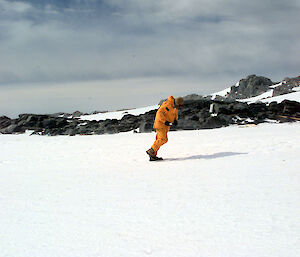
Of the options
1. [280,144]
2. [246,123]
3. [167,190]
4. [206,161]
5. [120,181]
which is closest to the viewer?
[167,190]

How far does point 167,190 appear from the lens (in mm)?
5148

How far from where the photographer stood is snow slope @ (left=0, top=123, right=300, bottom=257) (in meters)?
3.01

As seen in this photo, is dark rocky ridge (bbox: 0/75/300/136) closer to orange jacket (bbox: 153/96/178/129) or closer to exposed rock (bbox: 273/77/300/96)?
orange jacket (bbox: 153/96/178/129)

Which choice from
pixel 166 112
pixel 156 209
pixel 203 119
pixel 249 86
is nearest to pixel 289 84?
pixel 249 86

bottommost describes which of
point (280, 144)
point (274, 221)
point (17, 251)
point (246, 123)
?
point (17, 251)

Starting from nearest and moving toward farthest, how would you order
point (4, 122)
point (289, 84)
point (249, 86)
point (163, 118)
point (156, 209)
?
point (156, 209)
point (163, 118)
point (4, 122)
point (289, 84)
point (249, 86)

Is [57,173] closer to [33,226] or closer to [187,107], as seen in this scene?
[33,226]

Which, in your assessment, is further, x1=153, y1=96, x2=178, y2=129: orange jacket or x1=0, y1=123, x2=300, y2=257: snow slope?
x1=153, y1=96, x2=178, y2=129: orange jacket

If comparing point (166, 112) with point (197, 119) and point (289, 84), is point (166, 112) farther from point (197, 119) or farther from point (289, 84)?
point (289, 84)

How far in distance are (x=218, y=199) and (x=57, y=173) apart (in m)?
4.37

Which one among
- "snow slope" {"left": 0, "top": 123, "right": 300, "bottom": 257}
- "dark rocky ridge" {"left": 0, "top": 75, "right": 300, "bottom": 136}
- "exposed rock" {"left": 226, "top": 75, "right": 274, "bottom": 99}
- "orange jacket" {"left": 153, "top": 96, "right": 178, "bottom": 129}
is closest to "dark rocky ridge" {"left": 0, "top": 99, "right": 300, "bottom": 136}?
"dark rocky ridge" {"left": 0, "top": 75, "right": 300, "bottom": 136}

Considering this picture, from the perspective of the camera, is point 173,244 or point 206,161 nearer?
point 173,244

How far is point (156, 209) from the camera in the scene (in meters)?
4.12

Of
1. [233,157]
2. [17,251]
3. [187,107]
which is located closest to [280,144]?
[233,157]
